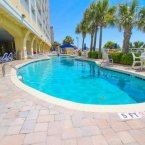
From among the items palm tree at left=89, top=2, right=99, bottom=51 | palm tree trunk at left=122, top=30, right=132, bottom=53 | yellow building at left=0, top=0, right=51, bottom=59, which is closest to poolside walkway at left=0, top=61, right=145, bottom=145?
yellow building at left=0, top=0, right=51, bottom=59

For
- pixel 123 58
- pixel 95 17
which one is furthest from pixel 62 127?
pixel 95 17

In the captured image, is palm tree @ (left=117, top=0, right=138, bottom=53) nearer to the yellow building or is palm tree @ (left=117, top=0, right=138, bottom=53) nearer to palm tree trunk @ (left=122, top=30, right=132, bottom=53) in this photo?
palm tree trunk @ (left=122, top=30, right=132, bottom=53)

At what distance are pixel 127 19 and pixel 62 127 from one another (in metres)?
12.4

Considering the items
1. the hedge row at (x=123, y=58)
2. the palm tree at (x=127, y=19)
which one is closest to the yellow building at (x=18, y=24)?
the palm tree at (x=127, y=19)

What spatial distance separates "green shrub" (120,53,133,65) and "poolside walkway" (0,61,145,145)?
29.9ft

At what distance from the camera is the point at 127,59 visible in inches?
460

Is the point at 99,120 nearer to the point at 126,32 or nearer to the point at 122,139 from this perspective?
the point at 122,139

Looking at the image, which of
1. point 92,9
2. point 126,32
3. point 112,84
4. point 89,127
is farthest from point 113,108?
point 92,9

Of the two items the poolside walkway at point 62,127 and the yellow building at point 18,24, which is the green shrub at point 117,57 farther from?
the poolside walkway at point 62,127

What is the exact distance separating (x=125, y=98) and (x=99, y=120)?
3187 millimetres

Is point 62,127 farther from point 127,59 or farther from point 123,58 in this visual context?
point 123,58

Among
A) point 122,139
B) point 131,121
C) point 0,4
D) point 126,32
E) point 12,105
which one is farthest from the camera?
point 126,32

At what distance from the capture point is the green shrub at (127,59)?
11.4 metres

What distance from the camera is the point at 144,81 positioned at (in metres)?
7.45
